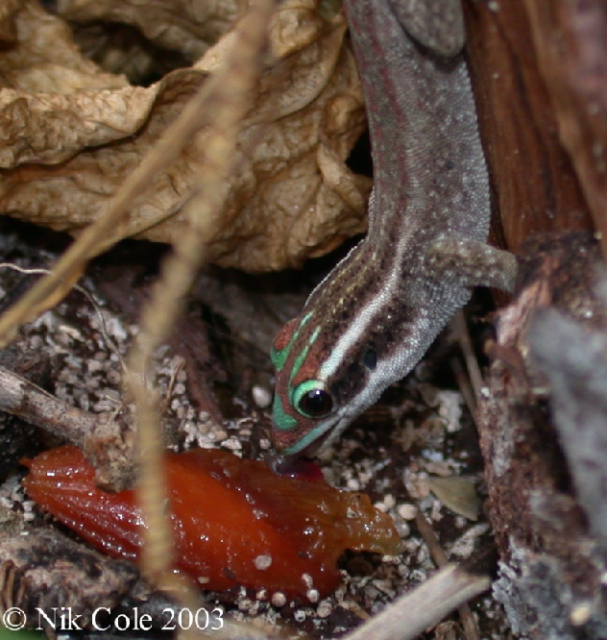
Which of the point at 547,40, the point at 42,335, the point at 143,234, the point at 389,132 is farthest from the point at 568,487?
the point at 42,335

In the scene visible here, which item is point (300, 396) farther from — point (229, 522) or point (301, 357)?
point (229, 522)

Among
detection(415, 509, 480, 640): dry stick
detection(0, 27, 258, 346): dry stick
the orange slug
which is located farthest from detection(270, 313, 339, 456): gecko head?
detection(0, 27, 258, 346): dry stick

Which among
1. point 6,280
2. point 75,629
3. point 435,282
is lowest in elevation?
point 75,629

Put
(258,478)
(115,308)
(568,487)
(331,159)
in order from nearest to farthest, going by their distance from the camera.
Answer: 1. (568,487)
2. (258,478)
3. (331,159)
4. (115,308)

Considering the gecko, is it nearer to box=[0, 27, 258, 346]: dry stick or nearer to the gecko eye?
the gecko eye

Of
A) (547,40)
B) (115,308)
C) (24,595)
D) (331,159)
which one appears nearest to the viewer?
(547,40)

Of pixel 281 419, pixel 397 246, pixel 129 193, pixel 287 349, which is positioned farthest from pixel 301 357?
pixel 129 193

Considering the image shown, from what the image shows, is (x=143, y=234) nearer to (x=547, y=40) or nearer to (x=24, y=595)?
(x=24, y=595)
